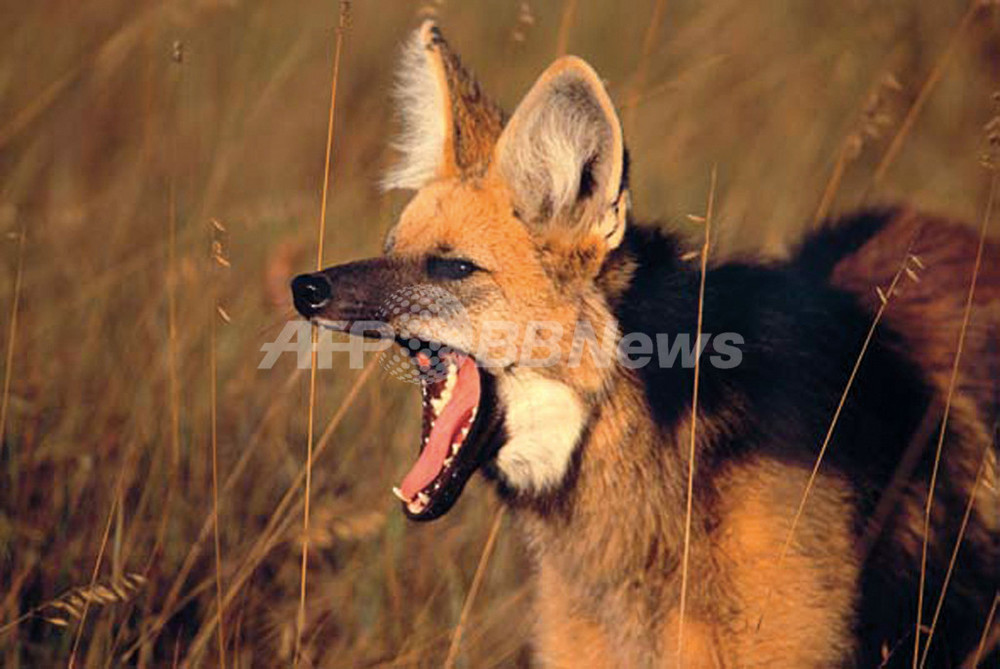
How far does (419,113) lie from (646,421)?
1093 mm

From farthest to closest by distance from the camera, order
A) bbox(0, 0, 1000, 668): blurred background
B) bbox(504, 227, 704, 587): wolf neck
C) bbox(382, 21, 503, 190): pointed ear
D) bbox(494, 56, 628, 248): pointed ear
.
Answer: bbox(0, 0, 1000, 668): blurred background
bbox(382, 21, 503, 190): pointed ear
bbox(504, 227, 704, 587): wolf neck
bbox(494, 56, 628, 248): pointed ear

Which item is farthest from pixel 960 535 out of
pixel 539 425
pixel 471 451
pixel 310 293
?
pixel 310 293

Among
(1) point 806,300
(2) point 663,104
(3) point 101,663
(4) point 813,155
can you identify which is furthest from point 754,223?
(3) point 101,663

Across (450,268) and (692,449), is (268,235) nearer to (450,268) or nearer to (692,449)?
(450,268)

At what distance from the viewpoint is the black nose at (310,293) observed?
8.96 ft

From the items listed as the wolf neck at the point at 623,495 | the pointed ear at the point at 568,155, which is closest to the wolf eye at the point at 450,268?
the pointed ear at the point at 568,155

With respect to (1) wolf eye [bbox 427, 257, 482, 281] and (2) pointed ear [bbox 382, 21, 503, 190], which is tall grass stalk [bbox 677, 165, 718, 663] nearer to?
(1) wolf eye [bbox 427, 257, 482, 281]

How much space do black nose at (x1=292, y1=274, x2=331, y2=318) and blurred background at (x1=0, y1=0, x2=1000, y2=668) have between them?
0.87 feet

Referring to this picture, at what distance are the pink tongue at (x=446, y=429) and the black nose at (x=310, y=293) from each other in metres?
0.36

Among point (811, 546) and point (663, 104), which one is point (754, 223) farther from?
point (811, 546)

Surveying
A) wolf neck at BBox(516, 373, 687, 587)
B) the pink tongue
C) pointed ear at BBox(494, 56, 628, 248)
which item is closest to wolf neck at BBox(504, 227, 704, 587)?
wolf neck at BBox(516, 373, 687, 587)

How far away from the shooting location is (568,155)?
2.83 metres

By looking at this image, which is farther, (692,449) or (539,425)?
(539,425)

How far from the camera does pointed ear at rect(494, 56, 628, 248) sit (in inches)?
107
